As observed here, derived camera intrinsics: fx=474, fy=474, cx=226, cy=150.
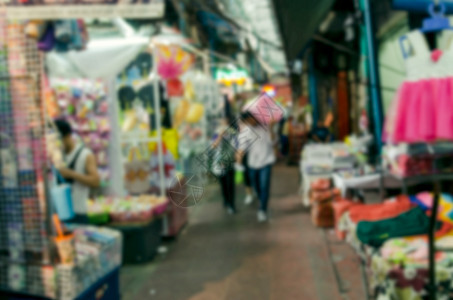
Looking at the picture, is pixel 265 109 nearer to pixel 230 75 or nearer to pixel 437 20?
pixel 437 20

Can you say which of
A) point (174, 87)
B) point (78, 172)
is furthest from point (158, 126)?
point (78, 172)

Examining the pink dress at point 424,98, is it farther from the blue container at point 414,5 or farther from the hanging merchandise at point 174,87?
the hanging merchandise at point 174,87

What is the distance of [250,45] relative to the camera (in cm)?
1597

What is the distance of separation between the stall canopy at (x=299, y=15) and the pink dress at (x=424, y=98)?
0.94 m

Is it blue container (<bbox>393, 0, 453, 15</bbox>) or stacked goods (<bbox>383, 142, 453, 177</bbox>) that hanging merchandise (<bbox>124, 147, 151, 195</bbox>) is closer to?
stacked goods (<bbox>383, 142, 453, 177</bbox>)

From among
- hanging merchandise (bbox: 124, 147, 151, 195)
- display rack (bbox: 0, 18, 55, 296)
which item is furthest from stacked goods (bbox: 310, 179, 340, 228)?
display rack (bbox: 0, 18, 55, 296)

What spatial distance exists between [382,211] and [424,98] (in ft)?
3.70

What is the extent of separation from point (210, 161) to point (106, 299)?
319cm

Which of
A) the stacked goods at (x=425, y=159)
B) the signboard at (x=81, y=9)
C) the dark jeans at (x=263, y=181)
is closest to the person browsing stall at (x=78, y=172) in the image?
the signboard at (x=81, y=9)

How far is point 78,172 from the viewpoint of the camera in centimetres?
495

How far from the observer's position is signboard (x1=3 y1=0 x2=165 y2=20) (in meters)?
3.30

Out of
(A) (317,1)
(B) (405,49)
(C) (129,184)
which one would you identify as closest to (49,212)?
(A) (317,1)

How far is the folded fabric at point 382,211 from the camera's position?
416 cm

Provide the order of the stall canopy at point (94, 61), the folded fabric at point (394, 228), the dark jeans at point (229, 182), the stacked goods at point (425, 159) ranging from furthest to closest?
the stall canopy at point (94, 61), the stacked goods at point (425, 159), the folded fabric at point (394, 228), the dark jeans at point (229, 182)
